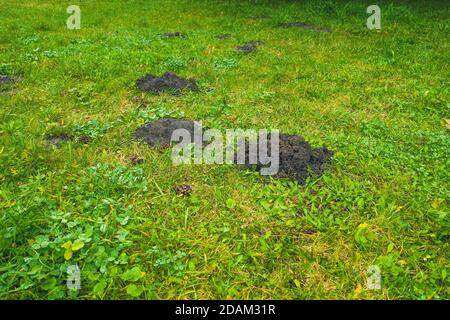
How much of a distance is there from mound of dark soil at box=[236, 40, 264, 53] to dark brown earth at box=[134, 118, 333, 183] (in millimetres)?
4445

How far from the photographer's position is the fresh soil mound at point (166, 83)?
666 centimetres

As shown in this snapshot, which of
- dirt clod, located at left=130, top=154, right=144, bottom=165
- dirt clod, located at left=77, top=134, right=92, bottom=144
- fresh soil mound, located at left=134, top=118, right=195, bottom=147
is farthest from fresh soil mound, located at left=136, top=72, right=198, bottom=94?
dirt clod, located at left=130, top=154, right=144, bottom=165

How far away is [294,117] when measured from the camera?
19.0 ft

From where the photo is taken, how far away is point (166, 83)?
6.79 metres

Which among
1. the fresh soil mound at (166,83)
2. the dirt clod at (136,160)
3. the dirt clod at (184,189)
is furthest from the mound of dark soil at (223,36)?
the dirt clod at (184,189)

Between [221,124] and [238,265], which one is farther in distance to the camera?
[221,124]

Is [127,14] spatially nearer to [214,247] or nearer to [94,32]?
[94,32]

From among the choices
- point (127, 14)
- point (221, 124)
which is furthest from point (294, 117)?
point (127, 14)

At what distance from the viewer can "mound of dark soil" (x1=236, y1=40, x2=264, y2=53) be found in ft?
30.2

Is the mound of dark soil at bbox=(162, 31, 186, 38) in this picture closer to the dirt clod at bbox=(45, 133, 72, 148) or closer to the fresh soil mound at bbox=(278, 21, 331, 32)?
the fresh soil mound at bbox=(278, 21, 331, 32)

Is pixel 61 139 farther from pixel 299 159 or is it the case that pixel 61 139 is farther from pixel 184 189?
pixel 299 159

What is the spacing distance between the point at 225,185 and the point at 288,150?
0.95m

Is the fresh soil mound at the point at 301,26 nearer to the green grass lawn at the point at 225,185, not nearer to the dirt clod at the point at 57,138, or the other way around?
the green grass lawn at the point at 225,185
